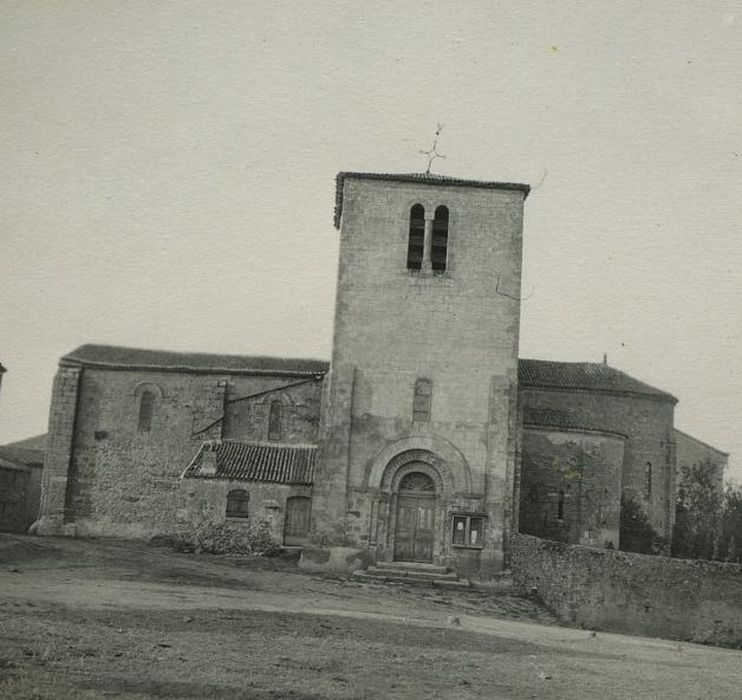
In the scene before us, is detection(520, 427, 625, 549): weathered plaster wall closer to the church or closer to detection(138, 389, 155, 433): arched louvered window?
the church

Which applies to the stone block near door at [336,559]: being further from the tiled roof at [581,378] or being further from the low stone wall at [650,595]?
the tiled roof at [581,378]

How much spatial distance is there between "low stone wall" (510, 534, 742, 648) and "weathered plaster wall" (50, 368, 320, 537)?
574 inches

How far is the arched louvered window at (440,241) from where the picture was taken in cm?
2625

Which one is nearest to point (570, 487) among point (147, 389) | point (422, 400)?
point (422, 400)

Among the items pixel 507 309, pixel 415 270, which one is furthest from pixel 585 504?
pixel 415 270

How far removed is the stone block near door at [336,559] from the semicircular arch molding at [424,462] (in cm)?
201

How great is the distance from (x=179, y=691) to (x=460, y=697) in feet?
10.2

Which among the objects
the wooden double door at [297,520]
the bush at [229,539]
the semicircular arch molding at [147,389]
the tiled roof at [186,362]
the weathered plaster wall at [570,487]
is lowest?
the bush at [229,539]

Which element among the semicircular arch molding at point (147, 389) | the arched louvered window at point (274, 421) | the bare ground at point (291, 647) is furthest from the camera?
the semicircular arch molding at point (147, 389)

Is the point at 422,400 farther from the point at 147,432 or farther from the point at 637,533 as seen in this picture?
the point at 147,432

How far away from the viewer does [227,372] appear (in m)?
32.9

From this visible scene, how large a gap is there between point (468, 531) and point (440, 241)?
9.04 meters

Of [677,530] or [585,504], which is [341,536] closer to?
[585,504]

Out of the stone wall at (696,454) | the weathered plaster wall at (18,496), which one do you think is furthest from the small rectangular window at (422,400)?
the stone wall at (696,454)
